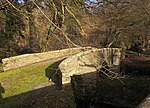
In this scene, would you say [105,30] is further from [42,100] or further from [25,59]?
[42,100]

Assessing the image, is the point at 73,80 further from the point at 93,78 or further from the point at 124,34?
the point at 124,34

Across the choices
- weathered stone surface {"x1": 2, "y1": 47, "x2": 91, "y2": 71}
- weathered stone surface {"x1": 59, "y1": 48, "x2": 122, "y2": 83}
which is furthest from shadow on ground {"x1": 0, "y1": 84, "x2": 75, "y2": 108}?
weathered stone surface {"x1": 2, "y1": 47, "x2": 91, "y2": 71}

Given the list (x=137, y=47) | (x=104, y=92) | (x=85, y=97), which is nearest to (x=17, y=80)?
(x=85, y=97)

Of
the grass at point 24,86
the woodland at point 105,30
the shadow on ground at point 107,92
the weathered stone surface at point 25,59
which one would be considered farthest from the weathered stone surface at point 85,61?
the grass at point 24,86

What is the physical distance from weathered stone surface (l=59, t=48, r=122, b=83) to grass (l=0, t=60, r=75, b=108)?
3.86 ft

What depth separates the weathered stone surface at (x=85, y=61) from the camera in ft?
41.7

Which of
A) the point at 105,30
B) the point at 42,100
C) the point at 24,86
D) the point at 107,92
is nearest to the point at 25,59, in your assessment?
the point at 24,86

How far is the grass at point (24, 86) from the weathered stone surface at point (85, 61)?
1.18 metres

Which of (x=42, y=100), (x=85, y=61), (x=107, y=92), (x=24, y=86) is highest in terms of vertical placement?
(x=85, y=61)

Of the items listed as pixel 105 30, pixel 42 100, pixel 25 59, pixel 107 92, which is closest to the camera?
pixel 42 100

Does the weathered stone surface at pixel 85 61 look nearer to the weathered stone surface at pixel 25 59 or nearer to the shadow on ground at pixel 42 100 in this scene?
the weathered stone surface at pixel 25 59

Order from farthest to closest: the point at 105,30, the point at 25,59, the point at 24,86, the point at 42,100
→ the point at 105,30 < the point at 25,59 < the point at 24,86 < the point at 42,100

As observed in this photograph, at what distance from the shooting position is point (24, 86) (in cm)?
1231

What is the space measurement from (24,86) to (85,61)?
4.86 meters
